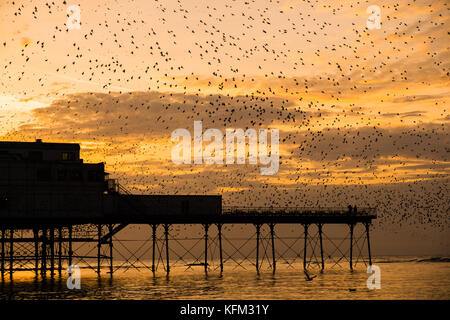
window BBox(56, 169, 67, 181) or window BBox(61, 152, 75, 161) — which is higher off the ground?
window BBox(61, 152, 75, 161)

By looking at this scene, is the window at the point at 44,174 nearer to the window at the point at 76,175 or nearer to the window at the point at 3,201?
the window at the point at 76,175

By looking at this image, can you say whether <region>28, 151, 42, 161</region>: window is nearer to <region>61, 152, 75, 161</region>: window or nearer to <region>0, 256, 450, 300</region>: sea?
<region>61, 152, 75, 161</region>: window

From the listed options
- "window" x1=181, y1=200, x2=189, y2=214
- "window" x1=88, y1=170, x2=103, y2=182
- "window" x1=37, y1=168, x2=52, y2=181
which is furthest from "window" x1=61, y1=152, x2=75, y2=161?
"window" x1=181, y1=200, x2=189, y2=214

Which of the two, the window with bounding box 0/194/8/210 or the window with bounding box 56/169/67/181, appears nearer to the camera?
the window with bounding box 0/194/8/210

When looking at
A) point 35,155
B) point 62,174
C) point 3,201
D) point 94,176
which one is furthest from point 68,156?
point 3,201

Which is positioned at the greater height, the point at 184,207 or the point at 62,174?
the point at 62,174

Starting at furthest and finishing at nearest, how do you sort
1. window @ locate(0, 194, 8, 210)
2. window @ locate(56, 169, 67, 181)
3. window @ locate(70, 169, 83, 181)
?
window @ locate(70, 169, 83, 181)
window @ locate(56, 169, 67, 181)
window @ locate(0, 194, 8, 210)

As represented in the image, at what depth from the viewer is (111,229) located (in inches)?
2844

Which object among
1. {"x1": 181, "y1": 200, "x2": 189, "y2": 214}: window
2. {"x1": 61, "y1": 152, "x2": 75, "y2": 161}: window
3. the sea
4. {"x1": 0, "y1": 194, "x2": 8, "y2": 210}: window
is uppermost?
{"x1": 61, "y1": 152, "x2": 75, "y2": 161}: window

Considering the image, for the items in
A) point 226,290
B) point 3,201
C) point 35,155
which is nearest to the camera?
point 3,201

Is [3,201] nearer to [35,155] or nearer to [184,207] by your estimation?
[35,155]

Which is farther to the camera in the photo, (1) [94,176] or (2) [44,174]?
(1) [94,176]
